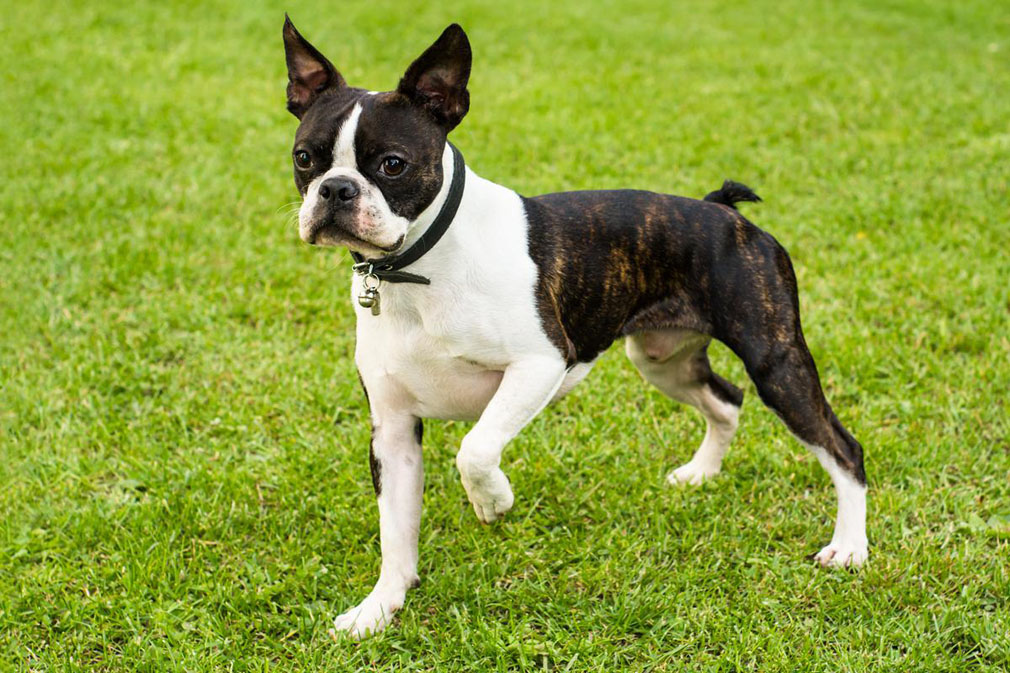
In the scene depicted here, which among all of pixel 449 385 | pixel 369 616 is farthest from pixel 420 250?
pixel 369 616

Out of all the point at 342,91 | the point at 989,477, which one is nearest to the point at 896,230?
the point at 989,477

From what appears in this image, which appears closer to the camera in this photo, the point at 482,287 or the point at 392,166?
the point at 392,166

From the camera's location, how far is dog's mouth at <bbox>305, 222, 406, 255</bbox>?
3031 mm

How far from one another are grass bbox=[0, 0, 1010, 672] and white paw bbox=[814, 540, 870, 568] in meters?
0.06

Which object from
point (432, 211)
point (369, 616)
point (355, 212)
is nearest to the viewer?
point (355, 212)

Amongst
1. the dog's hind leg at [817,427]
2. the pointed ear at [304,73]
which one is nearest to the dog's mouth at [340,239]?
the pointed ear at [304,73]

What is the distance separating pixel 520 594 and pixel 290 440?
1489mm

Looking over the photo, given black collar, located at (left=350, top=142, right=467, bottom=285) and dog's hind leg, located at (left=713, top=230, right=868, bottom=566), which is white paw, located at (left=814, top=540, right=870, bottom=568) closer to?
dog's hind leg, located at (left=713, top=230, right=868, bottom=566)

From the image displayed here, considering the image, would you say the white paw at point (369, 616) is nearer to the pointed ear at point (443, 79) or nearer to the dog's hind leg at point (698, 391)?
the dog's hind leg at point (698, 391)

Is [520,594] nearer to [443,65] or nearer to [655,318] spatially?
[655,318]

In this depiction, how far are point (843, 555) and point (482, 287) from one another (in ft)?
5.88

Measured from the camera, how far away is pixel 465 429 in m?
4.91

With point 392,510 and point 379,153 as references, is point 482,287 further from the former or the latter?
point 392,510

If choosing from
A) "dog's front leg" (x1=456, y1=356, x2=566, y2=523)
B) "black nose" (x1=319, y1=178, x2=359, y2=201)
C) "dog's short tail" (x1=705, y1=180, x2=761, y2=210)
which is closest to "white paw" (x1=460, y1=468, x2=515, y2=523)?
"dog's front leg" (x1=456, y1=356, x2=566, y2=523)
